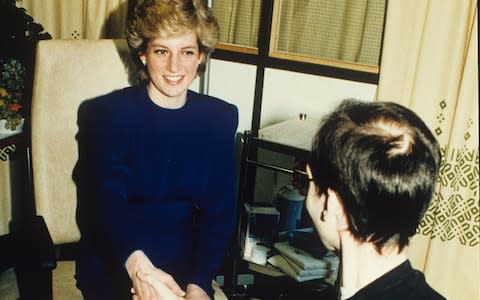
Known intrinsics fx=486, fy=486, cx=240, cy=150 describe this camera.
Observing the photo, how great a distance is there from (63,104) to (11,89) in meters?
0.65

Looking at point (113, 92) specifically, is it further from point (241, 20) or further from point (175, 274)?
point (241, 20)

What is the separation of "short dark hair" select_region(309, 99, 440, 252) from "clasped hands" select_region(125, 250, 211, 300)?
55cm

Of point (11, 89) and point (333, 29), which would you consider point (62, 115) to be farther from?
point (333, 29)

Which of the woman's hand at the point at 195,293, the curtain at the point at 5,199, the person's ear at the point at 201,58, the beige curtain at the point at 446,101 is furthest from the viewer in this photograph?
the curtain at the point at 5,199

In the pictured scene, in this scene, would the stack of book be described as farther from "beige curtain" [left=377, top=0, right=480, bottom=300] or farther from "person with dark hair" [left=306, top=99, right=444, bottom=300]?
"person with dark hair" [left=306, top=99, right=444, bottom=300]

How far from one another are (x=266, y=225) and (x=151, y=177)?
0.72 meters

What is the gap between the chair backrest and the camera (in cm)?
148

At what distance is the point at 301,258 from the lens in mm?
1901

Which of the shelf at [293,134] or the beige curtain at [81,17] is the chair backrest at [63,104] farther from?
the beige curtain at [81,17]

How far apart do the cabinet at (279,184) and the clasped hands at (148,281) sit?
2.34 feet

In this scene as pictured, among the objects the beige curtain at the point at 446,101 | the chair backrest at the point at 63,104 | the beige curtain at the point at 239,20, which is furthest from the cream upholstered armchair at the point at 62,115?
the beige curtain at the point at 239,20

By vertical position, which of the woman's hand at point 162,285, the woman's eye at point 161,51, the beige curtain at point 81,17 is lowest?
the woman's hand at point 162,285

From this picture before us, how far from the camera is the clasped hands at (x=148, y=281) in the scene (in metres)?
1.25

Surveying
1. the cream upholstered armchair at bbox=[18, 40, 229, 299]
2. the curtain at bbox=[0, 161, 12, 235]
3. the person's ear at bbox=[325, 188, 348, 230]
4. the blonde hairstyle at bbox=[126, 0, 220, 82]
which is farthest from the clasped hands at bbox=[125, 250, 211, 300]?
the curtain at bbox=[0, 161, 12, 235]
